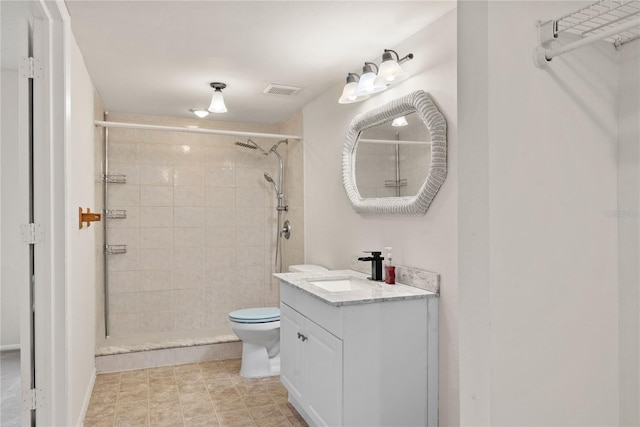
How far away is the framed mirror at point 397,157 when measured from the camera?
2217 millimetres

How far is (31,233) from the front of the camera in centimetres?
194

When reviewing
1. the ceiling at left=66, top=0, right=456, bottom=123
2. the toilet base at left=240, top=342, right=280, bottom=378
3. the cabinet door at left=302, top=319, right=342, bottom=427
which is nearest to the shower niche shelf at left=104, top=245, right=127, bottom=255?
the ceiling at left=66, top=0, right=456, bottom=123

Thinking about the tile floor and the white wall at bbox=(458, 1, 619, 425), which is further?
the tile floor

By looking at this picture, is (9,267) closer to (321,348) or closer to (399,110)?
(321,348)

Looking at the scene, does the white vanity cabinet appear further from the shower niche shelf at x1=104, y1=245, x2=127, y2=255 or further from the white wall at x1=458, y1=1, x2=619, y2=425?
the shower niche shelf at x1=104, y1=245, x2=127, y2=255

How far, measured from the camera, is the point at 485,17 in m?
1.22

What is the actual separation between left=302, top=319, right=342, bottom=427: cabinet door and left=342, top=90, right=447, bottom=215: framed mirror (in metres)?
0.82

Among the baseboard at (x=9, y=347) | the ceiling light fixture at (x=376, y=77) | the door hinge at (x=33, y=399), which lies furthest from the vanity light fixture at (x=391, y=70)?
the baseboard at (x=9, y=347)

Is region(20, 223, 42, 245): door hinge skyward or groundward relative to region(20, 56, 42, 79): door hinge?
groundward

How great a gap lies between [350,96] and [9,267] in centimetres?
300

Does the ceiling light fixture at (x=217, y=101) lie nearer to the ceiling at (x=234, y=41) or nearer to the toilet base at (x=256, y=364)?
the ceiling at (x=234, y=41)

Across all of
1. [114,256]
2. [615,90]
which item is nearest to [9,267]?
[114,256]

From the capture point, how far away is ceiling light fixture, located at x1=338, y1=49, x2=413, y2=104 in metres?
2.36

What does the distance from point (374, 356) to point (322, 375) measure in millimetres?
335
